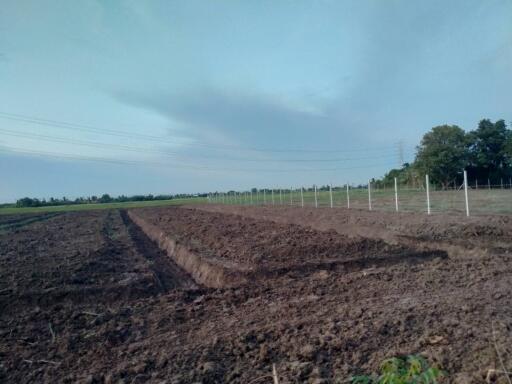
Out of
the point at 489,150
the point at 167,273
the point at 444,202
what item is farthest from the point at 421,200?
the point at 489,150

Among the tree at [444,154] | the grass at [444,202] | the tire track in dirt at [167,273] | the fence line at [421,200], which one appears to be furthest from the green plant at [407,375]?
the tree at [444,154]

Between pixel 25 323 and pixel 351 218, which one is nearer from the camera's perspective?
pixel 25 323

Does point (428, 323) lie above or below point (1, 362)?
above

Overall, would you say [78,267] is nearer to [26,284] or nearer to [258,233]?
[26,284]

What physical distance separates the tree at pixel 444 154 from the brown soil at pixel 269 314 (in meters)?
37.0

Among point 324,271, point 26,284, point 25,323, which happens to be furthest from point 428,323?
point 26,284

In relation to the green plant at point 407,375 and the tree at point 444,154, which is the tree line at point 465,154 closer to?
the tree at point 444,154

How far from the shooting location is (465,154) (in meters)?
43.5

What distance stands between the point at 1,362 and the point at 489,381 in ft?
15.1

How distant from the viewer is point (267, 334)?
3818 mm

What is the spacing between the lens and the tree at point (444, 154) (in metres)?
42.8

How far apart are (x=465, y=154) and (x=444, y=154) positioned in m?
3.03

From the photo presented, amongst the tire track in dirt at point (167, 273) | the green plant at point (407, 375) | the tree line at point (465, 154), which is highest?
the tree line at point (465, 154)

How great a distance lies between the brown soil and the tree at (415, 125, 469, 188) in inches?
1455
